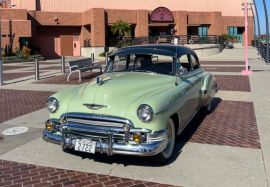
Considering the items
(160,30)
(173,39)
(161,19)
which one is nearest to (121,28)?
(161,19)

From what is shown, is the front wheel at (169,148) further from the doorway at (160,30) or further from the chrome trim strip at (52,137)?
the doorway at (160,30)

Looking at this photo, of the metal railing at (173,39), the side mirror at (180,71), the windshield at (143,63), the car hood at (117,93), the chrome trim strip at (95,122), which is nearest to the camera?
the chrome trim strip at (95,122)

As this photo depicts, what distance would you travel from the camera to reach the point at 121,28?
40.1m

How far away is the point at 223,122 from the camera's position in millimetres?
7961

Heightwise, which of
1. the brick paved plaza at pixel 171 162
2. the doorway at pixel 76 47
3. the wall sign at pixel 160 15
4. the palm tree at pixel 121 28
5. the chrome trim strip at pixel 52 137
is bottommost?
the brick paved plaza at pixel 171 162

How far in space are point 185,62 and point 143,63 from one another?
886 millimetres

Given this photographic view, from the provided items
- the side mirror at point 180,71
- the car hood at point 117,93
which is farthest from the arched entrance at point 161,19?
the car hood at point 117,93

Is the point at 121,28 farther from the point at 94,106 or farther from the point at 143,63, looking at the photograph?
the point at 94,106

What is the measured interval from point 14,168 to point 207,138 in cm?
319

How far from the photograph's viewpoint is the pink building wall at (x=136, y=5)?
43.1m

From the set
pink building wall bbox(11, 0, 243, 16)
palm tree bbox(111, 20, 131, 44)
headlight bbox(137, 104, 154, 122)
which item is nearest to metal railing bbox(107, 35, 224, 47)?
palm tree bbox(111, 20, 131, 44)

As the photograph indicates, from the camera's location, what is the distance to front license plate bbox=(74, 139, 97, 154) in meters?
5.13

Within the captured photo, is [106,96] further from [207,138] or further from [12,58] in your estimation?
[12,58]

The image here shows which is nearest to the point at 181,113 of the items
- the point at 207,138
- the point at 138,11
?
the point at 207,138
